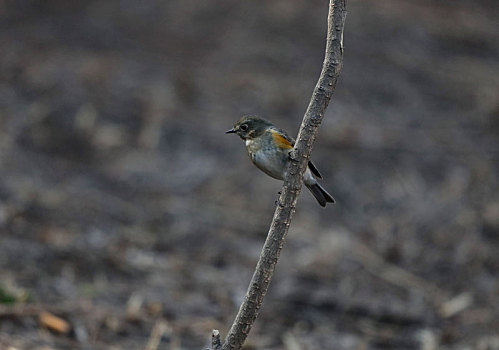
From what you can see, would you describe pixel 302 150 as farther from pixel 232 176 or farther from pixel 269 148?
pixel 232 176

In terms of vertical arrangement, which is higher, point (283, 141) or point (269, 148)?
point (283, 141)

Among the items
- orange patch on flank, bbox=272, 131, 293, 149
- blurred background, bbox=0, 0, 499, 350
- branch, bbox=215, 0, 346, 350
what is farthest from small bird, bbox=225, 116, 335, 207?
blurred background, bbox=0, 0, 499, 350

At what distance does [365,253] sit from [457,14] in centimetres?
Result: 690

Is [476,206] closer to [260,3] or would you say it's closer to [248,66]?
[248,66]

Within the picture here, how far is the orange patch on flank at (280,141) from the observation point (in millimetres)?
3725

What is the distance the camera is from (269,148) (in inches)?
144

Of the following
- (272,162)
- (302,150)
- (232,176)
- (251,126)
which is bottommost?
(302,150)

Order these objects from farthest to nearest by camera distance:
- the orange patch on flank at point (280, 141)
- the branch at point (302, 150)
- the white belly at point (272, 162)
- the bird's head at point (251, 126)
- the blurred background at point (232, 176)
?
1. the blurred background at point (232, 176)
2. the bird's head at point (251, 126)
3. the orange patch on flank at point (280, 141)
4. the white belly at point (272, 162)
5. the branch at point (302, 150)

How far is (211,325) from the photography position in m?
5.68

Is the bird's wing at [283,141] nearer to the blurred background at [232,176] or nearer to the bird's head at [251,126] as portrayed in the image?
the bird's head at [251,126]

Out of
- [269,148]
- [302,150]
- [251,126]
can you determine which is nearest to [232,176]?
[251,126]

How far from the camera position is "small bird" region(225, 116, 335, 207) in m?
3.60

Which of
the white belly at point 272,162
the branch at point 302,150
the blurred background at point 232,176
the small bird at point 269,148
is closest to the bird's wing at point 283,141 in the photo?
the small bird at point 269,148

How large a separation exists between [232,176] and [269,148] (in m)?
4.88
